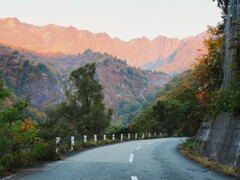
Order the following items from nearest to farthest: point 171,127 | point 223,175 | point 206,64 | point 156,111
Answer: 1. point 223,175
2. point 206,64
3. point 171,127
4. point 156,111

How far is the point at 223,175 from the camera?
9461 millimetres

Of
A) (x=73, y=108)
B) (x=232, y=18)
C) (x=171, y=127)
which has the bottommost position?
(x=171, y=127)

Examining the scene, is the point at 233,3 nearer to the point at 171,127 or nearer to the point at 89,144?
the point at 89,144

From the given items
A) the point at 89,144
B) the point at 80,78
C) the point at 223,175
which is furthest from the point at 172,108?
the point at 223,175

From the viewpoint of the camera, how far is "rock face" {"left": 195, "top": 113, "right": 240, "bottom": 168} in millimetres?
10336

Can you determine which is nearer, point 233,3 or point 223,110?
point 223,110

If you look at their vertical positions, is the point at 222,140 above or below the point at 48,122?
below

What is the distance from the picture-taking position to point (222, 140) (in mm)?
11938

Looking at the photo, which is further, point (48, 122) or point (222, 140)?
point (48, 122)

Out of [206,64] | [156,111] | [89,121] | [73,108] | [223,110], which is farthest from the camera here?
[156,111]

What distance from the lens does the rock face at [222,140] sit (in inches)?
407

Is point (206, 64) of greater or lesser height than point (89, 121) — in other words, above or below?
above

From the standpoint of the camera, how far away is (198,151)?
16.3 meters

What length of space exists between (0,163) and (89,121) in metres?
34.1
